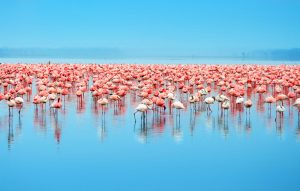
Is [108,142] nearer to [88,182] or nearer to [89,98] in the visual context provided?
[88,182]

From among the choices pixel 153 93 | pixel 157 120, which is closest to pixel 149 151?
pixel 157 120

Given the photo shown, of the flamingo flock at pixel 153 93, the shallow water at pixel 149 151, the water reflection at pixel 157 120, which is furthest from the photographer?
the flamingo flock at pixel 153 93

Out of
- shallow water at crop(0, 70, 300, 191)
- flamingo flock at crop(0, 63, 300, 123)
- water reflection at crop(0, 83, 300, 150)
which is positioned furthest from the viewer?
flamingo flock at crop(0, 63, 300, 123)

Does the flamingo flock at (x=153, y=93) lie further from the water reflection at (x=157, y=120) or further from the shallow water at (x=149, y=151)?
the shallow water at (x=149, y=151)

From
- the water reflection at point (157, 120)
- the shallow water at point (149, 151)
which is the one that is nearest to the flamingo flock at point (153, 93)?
the water reflection at point (157, 120)

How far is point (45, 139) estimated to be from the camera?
12.8 meters

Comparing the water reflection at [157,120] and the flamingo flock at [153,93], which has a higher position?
the flamingo flock at [153,93]

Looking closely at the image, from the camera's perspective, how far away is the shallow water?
9.67m

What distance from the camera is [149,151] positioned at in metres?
11.7

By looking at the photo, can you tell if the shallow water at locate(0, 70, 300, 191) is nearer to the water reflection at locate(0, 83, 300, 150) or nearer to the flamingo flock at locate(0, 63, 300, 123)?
the water reflection at locate(0, 83, 300, 150)

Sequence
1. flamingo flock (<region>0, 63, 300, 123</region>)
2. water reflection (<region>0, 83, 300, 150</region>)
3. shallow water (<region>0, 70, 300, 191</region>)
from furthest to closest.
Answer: flamingo flock (<region>0, 63, 300, 123</region>) → water reflection (<region>0, 83, 300, 150</region>) → shallow water (<region>0, 70, 300, 191</region>)

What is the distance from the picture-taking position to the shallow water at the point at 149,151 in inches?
381

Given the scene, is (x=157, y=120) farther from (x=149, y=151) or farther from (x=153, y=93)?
(x=153, y=93)

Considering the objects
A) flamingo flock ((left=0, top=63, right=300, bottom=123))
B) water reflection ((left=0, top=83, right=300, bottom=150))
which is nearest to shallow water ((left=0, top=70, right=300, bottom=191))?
water reflection ((left=0, top=83, right=300, bottom=150))
